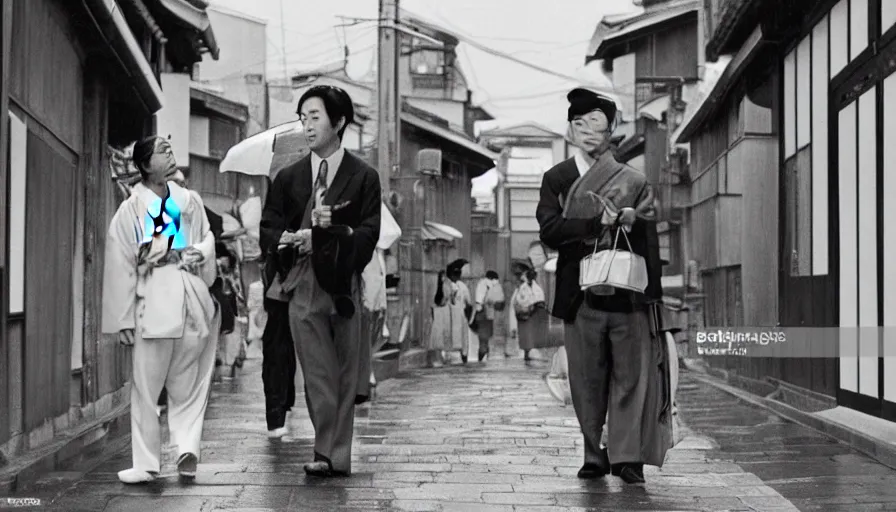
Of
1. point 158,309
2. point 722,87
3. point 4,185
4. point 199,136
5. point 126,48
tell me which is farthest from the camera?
point 199,136

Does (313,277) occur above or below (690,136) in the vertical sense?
below

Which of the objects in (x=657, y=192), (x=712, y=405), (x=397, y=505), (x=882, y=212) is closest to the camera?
(x=397, y=505)

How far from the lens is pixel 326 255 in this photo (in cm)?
716

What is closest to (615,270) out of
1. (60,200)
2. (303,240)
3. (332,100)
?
(303,240)

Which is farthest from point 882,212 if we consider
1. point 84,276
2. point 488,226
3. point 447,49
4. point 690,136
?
point 488,226

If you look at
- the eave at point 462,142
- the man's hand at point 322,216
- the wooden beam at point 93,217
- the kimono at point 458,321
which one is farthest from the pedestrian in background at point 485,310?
the man's hand at point 322,216

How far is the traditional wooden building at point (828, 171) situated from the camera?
10055 millimetres

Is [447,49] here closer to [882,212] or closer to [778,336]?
[778,336]

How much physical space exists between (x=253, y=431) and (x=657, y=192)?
16.2 meters

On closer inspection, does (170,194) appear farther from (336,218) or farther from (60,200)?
(60,200)

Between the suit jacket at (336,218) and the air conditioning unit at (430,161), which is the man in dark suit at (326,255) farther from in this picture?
the air conditioning unit at (430,161)

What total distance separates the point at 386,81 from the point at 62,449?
45.9 feet

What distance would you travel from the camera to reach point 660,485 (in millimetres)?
7117

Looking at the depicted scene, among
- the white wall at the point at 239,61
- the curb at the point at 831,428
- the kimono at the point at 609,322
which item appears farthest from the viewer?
the white wall at the point at 239,61
